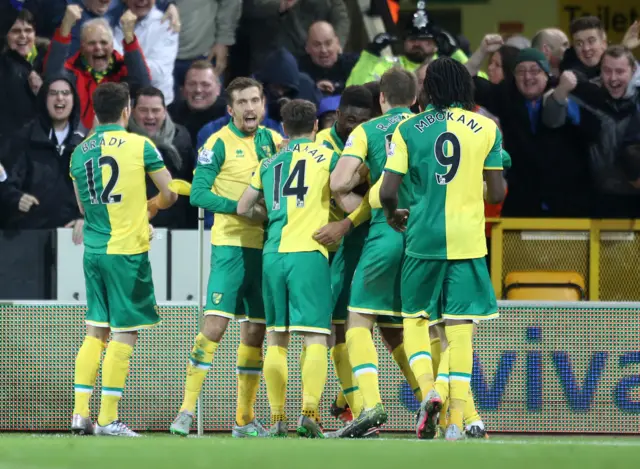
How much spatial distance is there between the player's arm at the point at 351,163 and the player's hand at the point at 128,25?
374cm

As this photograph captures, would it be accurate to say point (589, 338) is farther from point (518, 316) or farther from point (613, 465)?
point (613, 465)

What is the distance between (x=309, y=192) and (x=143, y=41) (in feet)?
13.2

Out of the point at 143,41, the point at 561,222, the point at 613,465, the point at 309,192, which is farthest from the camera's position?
the point at 143,41

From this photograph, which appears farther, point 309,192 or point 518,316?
point 518,316

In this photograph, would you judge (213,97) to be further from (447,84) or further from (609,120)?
(447,84)

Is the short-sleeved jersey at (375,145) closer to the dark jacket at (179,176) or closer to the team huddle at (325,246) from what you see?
Result: the team huddle at (325,246)

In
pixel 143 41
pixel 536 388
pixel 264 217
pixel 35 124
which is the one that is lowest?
pixel 536 388

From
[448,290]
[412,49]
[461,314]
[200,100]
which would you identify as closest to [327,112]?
[200,100]

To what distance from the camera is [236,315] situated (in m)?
9.07

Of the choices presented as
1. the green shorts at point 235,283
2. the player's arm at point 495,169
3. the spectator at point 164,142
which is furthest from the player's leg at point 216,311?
the spectator at point 164,142

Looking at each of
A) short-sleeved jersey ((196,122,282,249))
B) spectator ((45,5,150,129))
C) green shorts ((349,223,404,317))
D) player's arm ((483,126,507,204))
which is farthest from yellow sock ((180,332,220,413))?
spectator ((45,5,150,129))

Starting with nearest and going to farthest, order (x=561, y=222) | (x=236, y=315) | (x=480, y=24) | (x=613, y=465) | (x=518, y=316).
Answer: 1. (x=613, y=465)
2. (x=236, y=315)
3. (x=518, y=316)
4. (x=561, y=222)
5. (x=480, y=24)

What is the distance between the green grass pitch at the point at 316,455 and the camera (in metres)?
6.35

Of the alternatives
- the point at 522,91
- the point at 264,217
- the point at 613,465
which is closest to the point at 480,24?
the point at 522,91
